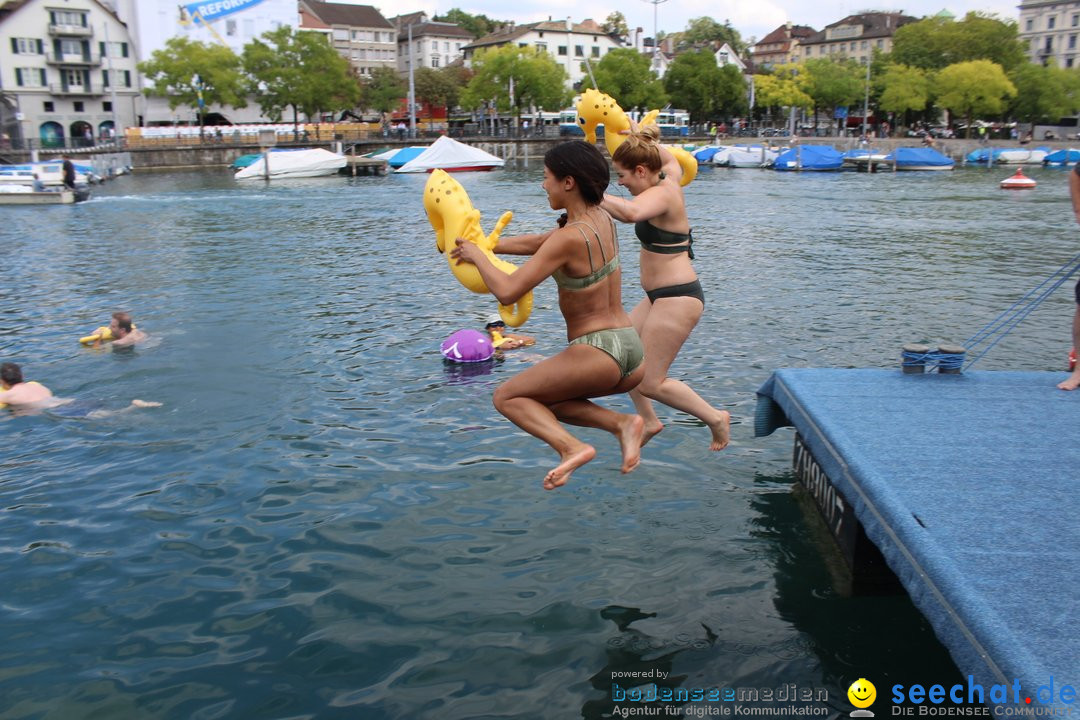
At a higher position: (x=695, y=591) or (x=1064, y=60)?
(x=1064, y=60)

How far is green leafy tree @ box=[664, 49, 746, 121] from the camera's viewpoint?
118 meters

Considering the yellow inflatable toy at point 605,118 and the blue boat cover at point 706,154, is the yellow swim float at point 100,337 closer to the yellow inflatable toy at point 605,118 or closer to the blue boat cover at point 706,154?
the yellow inflatable toy at point 605,118

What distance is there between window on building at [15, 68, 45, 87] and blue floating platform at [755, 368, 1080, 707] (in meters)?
102

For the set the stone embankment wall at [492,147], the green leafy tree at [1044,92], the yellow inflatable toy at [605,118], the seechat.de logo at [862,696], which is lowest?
the seechat.de logo at [862,696]

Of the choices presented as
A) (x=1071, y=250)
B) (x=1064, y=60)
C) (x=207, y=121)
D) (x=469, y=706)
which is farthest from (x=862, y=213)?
(x=1064, y=60)

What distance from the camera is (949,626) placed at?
5016 millimetres

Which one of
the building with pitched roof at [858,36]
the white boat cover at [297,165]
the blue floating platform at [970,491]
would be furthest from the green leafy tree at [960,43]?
the blue floating platform at [970,491]

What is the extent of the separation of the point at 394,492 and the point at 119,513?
295cm

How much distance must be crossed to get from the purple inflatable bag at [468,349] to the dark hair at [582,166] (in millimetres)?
9432

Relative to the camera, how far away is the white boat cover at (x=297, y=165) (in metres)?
68.5

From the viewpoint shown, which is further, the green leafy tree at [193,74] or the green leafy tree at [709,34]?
the green leafy tree at [709,34]

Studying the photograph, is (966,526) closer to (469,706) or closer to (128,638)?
(469,706)

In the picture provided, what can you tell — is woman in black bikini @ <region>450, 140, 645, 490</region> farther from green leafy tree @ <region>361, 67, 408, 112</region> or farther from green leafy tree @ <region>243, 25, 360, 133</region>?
green leafy tree @ <region>361, 67, 408, 112</region>

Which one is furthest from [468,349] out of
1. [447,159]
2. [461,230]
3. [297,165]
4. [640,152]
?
[447,159]
